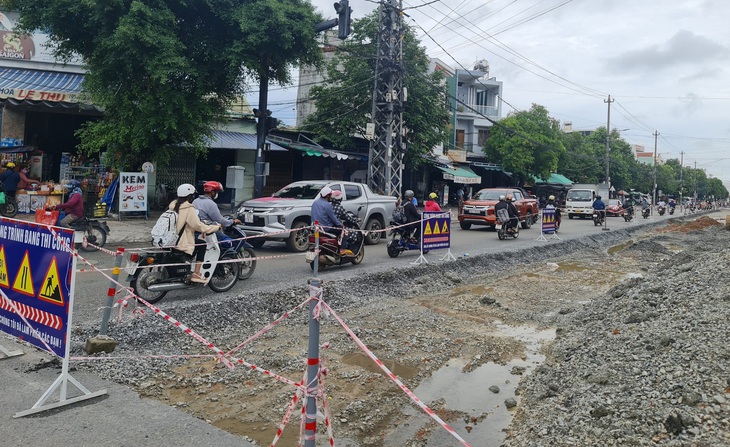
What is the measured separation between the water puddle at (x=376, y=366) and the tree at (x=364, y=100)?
21741mm

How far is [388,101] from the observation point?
70.2 feet

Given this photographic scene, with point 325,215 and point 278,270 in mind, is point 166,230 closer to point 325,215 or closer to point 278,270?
point 278,270

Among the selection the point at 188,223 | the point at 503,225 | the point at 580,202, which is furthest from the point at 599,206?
the point at 188,223

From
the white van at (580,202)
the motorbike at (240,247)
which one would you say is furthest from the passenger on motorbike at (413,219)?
the white van at (580,202)

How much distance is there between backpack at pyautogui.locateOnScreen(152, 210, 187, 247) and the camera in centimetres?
785

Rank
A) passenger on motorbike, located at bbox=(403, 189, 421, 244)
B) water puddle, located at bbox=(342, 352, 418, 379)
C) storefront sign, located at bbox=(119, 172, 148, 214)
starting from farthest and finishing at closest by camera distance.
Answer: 1. storefront sign, located at bbox=(119, 172, 148, 214)
2. passenger on motorbike, located at bbox=(403, 189, 421, 244)
3. water puddle, located at bbox=(342, 352, 418, 379)

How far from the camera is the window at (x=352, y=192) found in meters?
15.3

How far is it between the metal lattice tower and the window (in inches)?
234

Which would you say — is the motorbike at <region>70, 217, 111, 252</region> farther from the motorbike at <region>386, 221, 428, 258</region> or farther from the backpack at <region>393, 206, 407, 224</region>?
the backpack at <region>393, 206, 407, 224</region>

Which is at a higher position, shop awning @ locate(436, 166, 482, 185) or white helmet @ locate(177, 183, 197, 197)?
shop awning @ locate(436, 166, 482, 185)

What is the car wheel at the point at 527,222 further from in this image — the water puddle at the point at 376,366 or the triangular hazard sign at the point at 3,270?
the triangular hazard sign at the point at 3,270

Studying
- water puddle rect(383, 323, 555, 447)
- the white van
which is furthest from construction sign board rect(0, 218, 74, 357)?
the white van

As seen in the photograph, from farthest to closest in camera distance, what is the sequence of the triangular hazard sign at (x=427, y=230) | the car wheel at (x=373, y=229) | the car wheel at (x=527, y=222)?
the car wheel at (x=527, y=222) → the car wheel at (x=373, y=229) → the triangular hazard sign at (x=427, y=230)

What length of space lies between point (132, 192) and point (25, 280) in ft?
44.1
